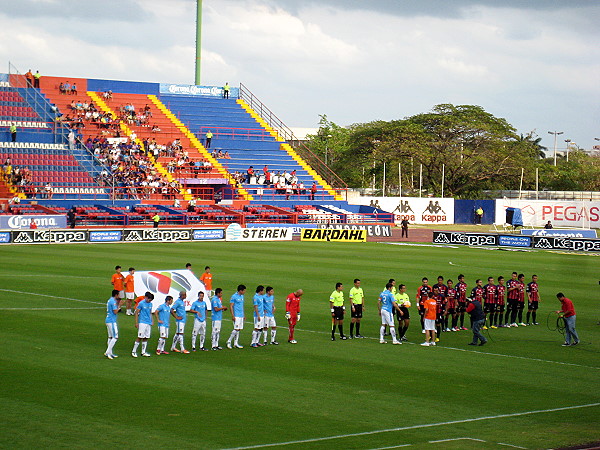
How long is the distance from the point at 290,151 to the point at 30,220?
36.3 metres

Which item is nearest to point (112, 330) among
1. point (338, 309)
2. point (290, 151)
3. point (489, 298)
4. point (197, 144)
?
point (338, 309)

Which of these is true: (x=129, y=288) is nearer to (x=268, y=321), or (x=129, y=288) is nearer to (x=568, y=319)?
(x=268, y=321)

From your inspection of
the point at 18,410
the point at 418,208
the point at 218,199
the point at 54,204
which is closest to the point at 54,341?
the point at 18,410

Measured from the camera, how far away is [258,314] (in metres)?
23.7

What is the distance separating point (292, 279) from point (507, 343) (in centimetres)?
1518

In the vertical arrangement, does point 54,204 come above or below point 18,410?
above

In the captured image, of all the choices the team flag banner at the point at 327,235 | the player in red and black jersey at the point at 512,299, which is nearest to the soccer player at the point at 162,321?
the player in red and black jersey at the point at 512,299

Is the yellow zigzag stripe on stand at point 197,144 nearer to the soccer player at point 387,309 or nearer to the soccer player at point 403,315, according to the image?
the soccer player at point 403,315

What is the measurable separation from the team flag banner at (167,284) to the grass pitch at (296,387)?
1.25 m

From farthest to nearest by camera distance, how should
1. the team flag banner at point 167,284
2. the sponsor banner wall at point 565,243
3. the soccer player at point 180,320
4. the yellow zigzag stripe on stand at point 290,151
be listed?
the yellow zigzag stripe on stand at point 290,151 → the sponsor banner wall at point 565,243 → the team flag banner at point 167,284 → the soccer player at point 180,320

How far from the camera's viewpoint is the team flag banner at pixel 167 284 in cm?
2789

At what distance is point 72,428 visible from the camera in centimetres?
1555

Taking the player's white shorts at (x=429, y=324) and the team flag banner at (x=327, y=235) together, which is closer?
the player's white shorts at (x=429, y=324)

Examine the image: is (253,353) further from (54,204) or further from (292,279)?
(54,204)
